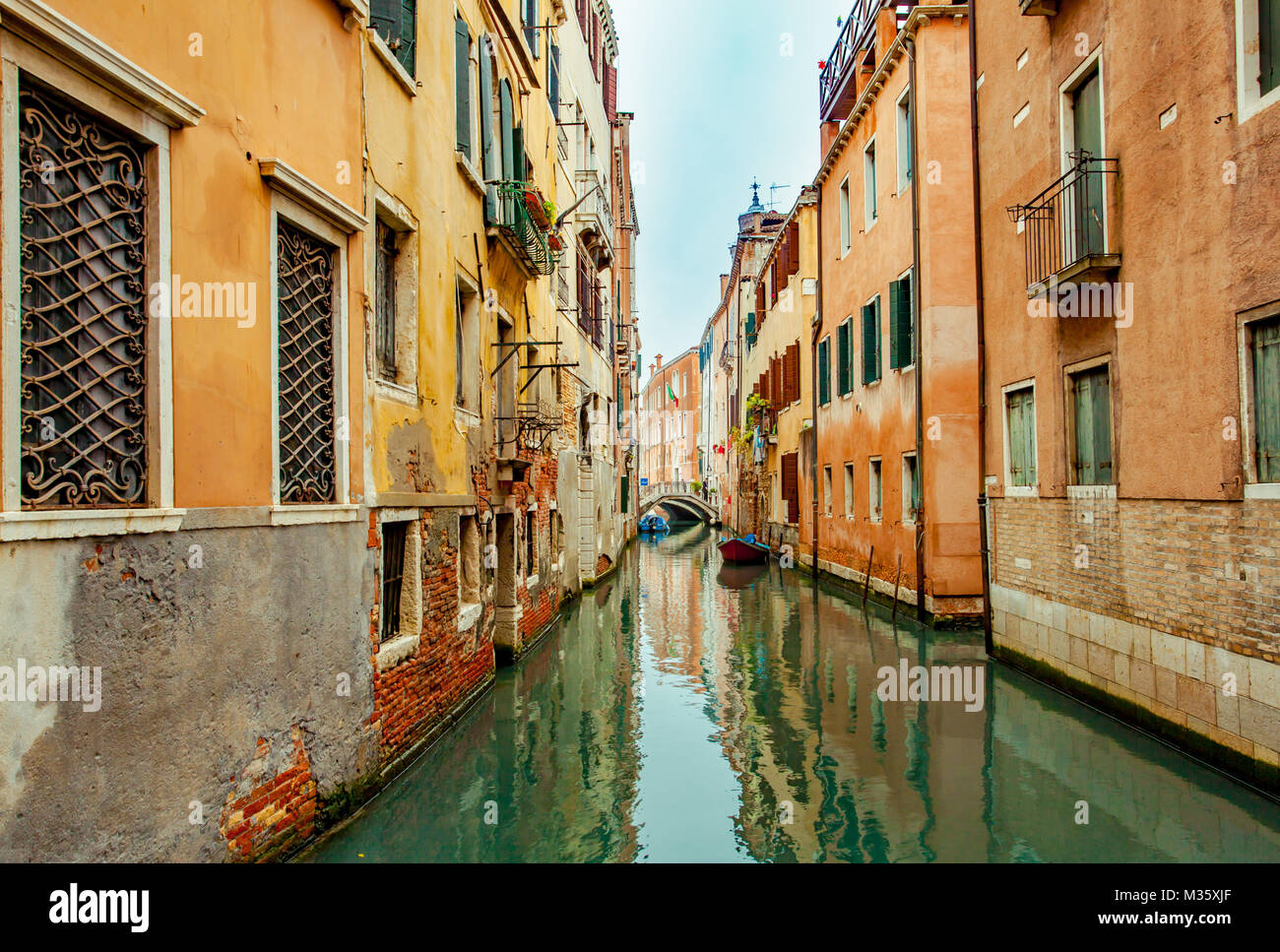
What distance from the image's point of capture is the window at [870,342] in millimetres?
15398

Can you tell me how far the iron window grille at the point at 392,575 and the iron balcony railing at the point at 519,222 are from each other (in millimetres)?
4394

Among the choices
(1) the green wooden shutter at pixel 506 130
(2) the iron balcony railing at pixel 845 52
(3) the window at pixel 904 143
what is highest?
(2) the iron balcony railing at pixel 845 52

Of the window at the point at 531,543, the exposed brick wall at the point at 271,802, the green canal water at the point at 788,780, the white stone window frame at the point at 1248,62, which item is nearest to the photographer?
the exposed brick wall at the point at 271,802

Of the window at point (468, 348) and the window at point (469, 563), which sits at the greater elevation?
the window at point (468, 348)

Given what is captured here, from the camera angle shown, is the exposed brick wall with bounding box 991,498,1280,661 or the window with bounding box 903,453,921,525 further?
the window with bounding box 903,453,921,525

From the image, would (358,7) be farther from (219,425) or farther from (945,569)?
(945,569)

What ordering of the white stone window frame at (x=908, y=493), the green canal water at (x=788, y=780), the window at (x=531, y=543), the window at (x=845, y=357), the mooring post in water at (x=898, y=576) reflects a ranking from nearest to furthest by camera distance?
the green canal water at (x=788, y=780), the window at (x=531, y=543), the white stone window frame at (x=908, y=493), the mooring post in water at (x=898, y=576), the window at (x=845, y=357)

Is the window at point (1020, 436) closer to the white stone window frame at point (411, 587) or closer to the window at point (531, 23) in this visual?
the white stone window frame at point (411, 587)

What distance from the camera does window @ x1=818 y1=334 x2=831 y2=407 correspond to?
753 inches

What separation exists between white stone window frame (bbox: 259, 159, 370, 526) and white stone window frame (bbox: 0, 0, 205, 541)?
0.79 metres

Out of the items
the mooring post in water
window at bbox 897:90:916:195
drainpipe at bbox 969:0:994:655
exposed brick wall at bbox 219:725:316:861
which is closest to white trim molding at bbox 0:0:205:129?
exposed brick wall at bbox 219:725:316:861

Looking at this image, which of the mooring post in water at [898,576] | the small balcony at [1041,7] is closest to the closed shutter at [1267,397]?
the small balcony at [1041,7]

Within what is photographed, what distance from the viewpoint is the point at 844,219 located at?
17766 millimetres

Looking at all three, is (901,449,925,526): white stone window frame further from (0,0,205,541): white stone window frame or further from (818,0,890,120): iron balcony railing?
(0,0,205,541): white stone window frame
